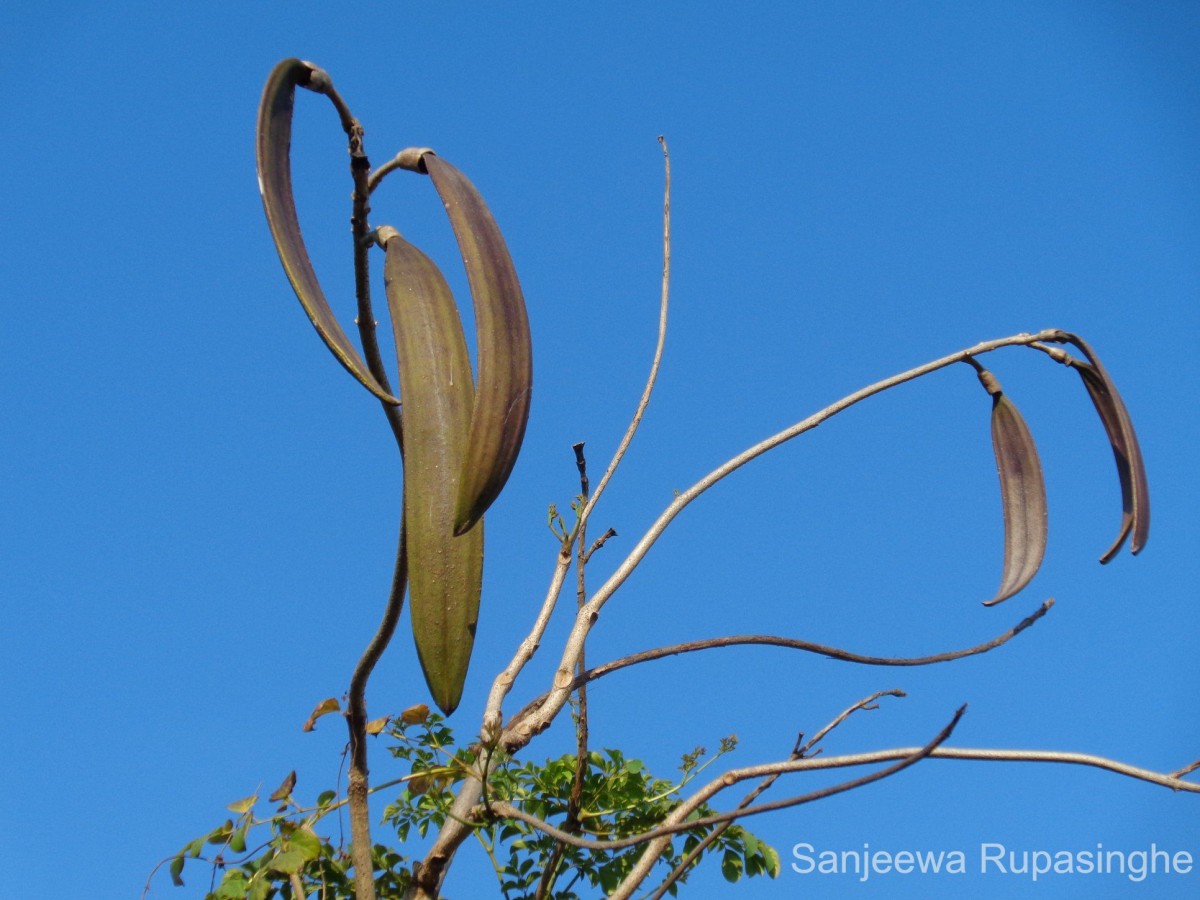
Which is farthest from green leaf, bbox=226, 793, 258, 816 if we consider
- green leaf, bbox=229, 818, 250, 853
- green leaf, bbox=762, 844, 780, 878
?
green leaf, bbox=762, 844, 780, 878

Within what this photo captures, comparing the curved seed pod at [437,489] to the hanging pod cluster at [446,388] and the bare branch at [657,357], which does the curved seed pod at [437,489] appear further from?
the bare branch at [657,357]

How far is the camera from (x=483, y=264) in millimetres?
1050

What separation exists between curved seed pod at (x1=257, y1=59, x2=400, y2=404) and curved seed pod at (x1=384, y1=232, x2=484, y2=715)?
5 centimetres

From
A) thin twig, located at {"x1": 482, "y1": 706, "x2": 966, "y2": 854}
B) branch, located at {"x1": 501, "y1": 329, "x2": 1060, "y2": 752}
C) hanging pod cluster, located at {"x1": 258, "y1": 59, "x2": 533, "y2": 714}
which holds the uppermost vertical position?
branch, located at {"x1": 501, "y1": 329, "x2": 1060, "y2": 752}

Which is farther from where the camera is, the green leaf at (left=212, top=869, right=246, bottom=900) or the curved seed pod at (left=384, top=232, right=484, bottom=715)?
the green leaf at (left=212, top=869, right=246, bottom=900)

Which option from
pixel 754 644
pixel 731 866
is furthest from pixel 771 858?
pixel 754 644

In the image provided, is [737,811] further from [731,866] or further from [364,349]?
[731,866]

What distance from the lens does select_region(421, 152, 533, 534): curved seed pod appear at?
37.2 inches

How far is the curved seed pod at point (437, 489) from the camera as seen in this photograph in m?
0.98

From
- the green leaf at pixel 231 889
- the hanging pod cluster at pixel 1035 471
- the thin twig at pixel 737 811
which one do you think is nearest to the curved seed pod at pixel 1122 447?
the hanging pod cluster at pixel 1035 471

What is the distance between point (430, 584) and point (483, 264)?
28 centimetres

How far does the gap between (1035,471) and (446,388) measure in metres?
1.11

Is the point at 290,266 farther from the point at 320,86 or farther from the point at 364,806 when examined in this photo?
the point at 364,806

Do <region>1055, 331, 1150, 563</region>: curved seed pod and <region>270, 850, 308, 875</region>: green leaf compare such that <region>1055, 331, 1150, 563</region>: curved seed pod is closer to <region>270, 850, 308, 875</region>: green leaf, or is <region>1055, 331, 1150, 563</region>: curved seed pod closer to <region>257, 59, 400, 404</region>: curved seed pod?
<region>257, 59, 400, 404</region>: curved seed pod
